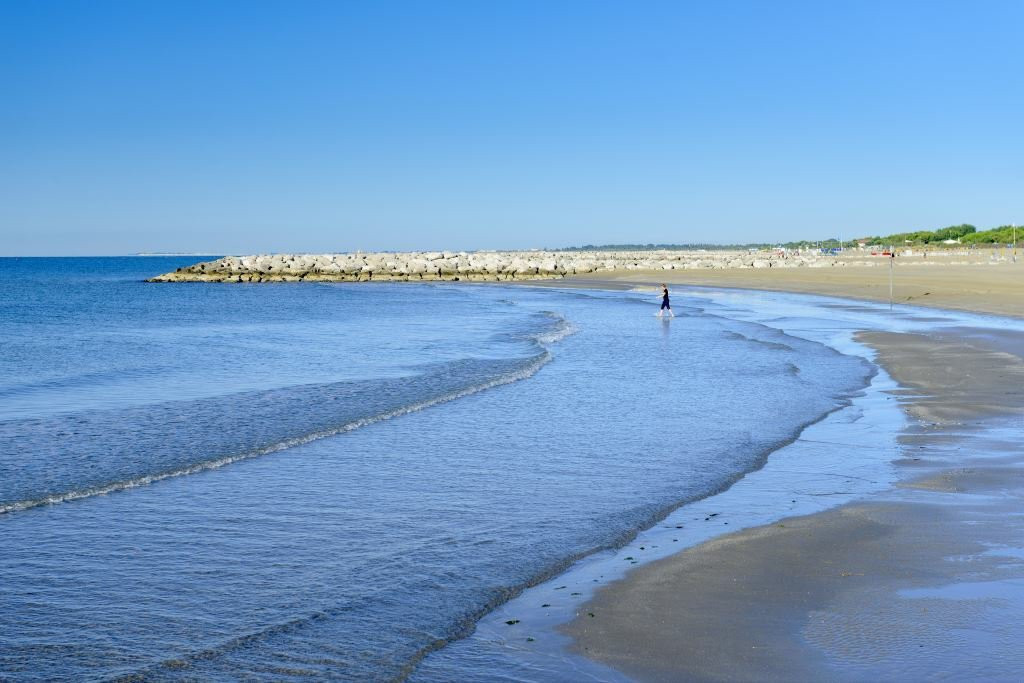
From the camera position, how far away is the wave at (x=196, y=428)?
38.1 ft

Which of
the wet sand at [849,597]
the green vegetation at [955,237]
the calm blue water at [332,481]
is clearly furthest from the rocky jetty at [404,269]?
the wet sand at [849,597]

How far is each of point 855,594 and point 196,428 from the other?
35.7ft

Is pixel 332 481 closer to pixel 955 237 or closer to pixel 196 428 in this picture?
pixel 196 428

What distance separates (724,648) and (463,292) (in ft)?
211

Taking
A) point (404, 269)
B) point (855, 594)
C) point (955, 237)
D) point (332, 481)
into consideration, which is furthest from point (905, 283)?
point (955, 237)

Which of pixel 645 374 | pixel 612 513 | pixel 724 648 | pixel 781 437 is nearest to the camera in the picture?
pixel 724 648

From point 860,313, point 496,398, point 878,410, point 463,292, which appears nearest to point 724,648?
point 878,410

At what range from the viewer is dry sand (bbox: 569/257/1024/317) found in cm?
4069

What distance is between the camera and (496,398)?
1791 centimetres

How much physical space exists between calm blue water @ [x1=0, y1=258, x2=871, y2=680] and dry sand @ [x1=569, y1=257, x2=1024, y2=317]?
57.9 ft

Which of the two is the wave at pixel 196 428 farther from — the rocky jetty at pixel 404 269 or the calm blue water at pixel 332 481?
the rocky jetty at pixel 404 269

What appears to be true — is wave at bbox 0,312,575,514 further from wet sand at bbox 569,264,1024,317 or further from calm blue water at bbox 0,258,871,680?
wet sand at bbox 569,264,1024,317

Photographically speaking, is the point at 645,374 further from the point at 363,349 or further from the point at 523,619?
the point at 523,619

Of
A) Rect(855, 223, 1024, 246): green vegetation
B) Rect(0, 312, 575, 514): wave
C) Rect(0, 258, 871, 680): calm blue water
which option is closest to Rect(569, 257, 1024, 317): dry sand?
Rect(0, 258, 871, 680): calm blue water
